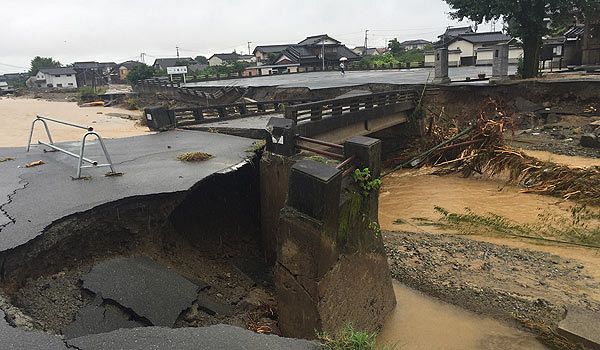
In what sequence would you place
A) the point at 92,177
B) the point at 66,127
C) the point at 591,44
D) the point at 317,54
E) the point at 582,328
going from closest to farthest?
the point at 582,328, the point at 92,177, the point at 591,44, the point at 66,127, the point at 317,54

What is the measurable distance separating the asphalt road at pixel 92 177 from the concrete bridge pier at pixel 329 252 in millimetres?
2518

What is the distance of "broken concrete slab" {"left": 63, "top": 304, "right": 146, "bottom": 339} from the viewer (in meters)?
4.64

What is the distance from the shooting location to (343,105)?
11953mm

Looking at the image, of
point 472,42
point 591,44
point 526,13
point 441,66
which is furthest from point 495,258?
point 472,42

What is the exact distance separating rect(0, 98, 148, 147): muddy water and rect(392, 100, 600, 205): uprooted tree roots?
1938 centimetres

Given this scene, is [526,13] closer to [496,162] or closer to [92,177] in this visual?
[496,162]

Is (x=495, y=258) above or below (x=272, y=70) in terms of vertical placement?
below

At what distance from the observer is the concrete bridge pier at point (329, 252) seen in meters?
5.47

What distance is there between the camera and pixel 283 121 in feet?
29.9

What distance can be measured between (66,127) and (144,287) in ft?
94.5

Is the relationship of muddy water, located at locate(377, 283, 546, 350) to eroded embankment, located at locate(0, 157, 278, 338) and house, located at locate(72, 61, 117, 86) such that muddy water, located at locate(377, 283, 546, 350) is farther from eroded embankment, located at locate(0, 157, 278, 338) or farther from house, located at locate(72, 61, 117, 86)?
house, located at locate(72, 61, 117, 86)

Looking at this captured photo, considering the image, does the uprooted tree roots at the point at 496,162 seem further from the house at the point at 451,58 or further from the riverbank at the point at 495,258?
the house at the point at 451,58

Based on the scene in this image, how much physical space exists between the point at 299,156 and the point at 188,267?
130 inches

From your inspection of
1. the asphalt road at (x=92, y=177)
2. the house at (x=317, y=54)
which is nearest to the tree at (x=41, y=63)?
the house at (x=317, y=54)
